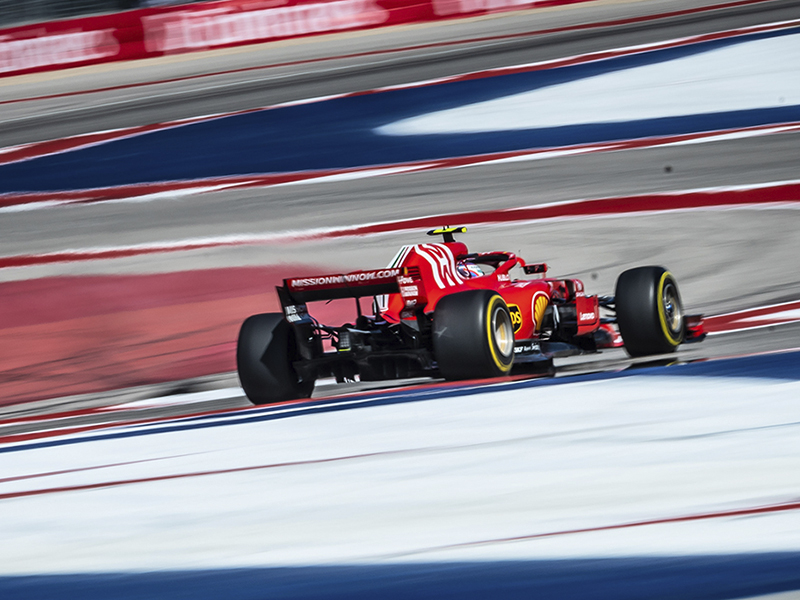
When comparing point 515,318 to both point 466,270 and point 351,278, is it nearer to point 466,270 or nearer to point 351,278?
point 466,270

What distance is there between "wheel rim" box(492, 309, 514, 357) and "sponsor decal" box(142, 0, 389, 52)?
33.0 ft

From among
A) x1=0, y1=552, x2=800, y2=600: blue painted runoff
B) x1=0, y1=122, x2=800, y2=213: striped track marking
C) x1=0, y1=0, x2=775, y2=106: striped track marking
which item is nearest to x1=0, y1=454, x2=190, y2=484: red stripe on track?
x1=0, y1=552, x2=800, y2=600: blue painted runoff

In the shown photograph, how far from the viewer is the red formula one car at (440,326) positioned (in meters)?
4.82

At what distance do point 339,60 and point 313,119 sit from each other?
2.24m

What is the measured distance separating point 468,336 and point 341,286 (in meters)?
0.72

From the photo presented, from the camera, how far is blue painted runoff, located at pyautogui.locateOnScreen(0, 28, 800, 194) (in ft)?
32.1

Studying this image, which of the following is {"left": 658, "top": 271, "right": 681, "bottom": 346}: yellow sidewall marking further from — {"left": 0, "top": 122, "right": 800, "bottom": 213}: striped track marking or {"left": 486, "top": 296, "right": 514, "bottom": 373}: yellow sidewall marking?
{"left": 0, "top": 122, "right": 800, "bottom": 213}: striped track marking

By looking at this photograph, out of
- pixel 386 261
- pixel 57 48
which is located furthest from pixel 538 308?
pixel 57 48

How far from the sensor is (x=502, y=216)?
884 cm

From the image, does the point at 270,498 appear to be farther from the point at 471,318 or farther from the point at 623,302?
the point at 623,302

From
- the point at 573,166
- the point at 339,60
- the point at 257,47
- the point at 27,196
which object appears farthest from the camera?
the point at 257,47

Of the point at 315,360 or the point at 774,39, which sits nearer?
the point at 315,360

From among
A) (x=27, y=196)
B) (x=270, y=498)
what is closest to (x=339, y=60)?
(x=27, y=196)

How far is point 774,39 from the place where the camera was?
37.0 ft
